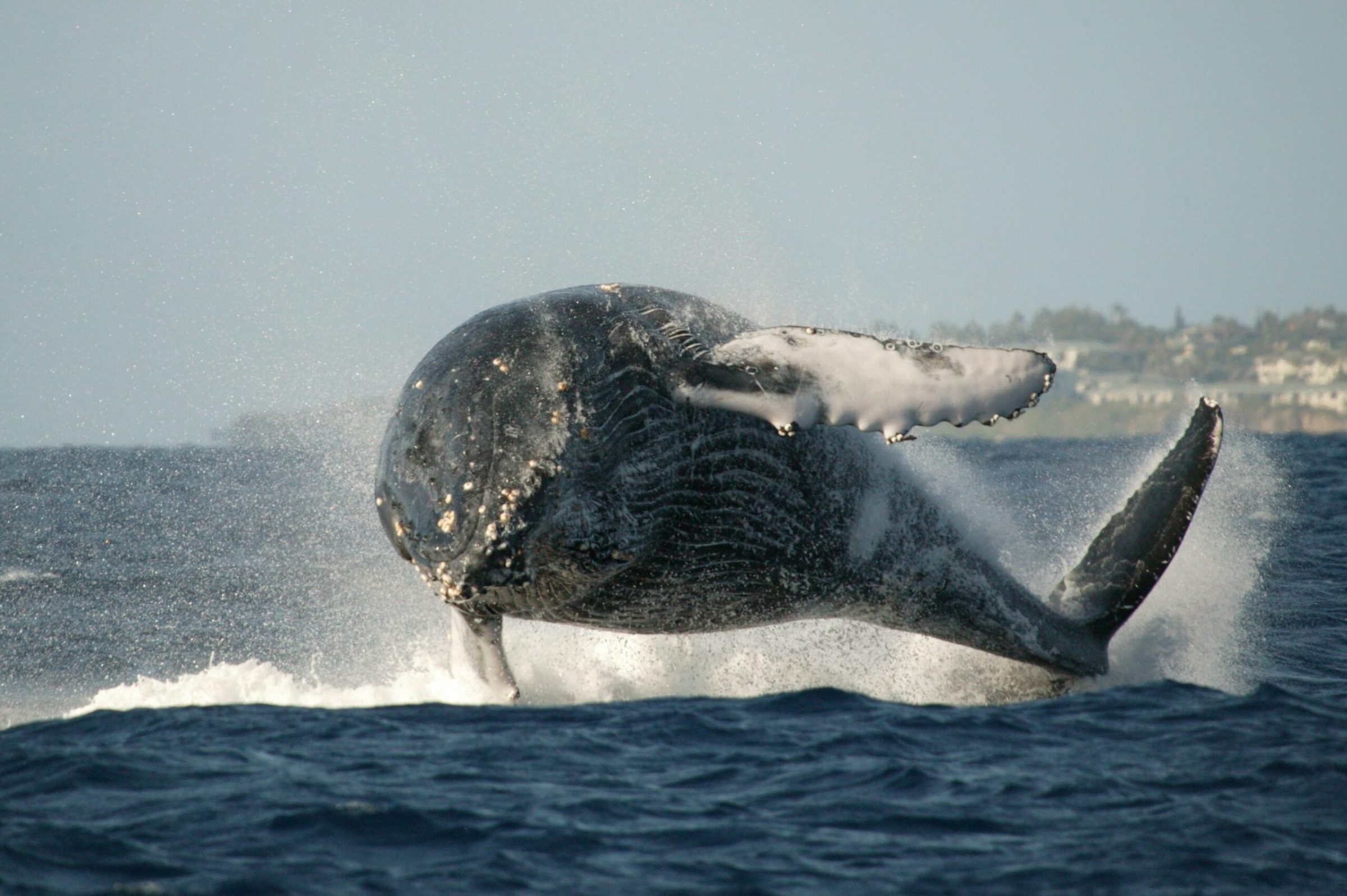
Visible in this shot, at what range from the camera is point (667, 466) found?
768cm

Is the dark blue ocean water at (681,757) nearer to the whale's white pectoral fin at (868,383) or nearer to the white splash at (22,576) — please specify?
the whale's white pectoral fin at (868,383)

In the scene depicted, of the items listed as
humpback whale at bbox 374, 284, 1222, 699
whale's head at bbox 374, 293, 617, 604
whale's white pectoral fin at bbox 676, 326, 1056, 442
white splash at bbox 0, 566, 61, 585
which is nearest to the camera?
whale's head at bbox 374, 293, 617, 604

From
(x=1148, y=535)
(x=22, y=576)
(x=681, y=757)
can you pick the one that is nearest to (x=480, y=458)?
(x=681, y=757)

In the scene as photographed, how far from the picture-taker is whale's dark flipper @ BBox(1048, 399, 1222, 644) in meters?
9.90

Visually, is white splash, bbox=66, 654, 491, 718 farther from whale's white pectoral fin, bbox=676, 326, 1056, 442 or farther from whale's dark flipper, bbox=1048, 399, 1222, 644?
whale's dark flipper, bbox=1048, 399, 1222, 644

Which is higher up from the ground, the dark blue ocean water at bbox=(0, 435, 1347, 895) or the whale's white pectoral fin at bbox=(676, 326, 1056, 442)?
the whale's white pectoral fin at bbox=(676, 326, 1056, 442)

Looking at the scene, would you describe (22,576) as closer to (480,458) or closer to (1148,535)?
(480,458)

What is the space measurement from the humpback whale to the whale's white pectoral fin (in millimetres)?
11

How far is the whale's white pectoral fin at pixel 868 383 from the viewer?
7.47 m

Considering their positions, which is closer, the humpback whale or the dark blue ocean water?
the dark blue ocean water

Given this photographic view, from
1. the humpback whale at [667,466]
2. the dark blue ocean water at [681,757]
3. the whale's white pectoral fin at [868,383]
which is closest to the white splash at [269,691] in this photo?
the dark blue ocean water at [681,757]

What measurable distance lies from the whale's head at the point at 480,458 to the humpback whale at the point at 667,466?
0.5 inches

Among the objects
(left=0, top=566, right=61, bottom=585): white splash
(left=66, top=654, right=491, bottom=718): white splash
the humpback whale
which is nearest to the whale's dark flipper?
the humpback whale

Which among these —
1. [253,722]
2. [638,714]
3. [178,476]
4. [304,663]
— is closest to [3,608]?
[304,663]
